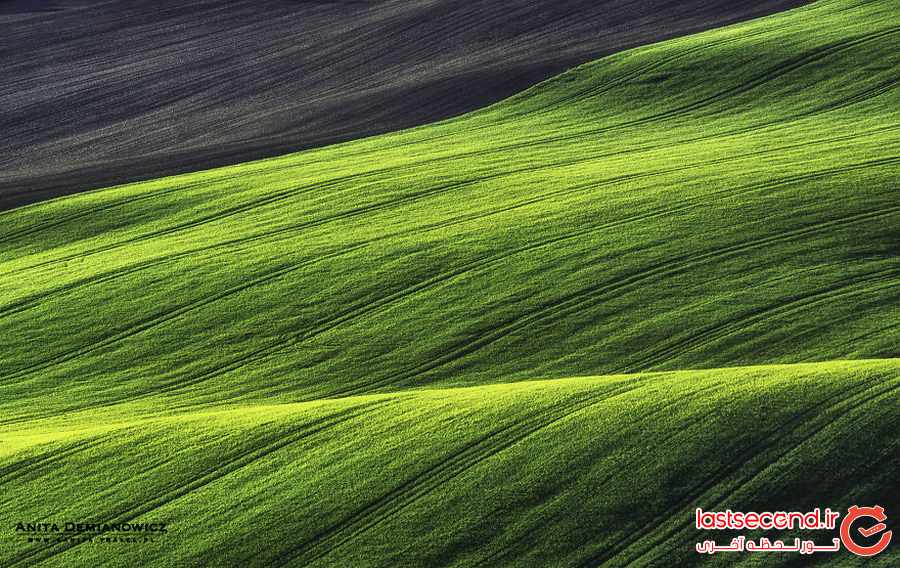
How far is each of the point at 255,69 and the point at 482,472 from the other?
24.0m

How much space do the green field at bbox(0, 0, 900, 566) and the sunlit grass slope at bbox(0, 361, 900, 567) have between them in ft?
0.11

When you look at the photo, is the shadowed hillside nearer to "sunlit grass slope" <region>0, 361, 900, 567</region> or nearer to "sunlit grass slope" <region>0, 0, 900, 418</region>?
"sunlit grass slope" <region>0, 0, 900, 418</region>

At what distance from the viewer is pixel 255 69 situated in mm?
31453

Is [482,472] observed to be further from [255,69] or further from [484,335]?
[255,69]

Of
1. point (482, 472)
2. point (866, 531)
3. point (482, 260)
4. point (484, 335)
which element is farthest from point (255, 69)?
point (866, 531)

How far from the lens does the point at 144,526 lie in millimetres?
10031

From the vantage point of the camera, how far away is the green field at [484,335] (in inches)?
388

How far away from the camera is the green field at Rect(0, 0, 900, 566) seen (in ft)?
32.3

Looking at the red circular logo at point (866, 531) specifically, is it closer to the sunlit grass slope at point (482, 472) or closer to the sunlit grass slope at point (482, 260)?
the sunlit grass slope at point (482, 472)

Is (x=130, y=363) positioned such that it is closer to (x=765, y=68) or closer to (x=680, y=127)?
(x=680, y=127)

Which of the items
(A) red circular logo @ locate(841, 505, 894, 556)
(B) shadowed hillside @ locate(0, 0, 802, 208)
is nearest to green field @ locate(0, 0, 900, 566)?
(A) red circular logo @ locate(841, 505, 894, 556)

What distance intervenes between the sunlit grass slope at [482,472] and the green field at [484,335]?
32mm

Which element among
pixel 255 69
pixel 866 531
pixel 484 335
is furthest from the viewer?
pixel 255 69

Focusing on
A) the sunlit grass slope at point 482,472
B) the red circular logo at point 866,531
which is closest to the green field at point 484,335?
the sunlit grass slope at point 482,472
